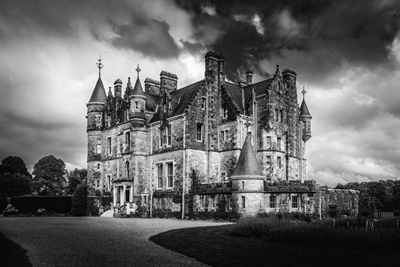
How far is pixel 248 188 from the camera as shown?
3194 cm

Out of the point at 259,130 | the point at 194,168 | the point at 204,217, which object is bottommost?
the point at 204,217

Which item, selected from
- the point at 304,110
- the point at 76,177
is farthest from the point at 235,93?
the point at 76,177

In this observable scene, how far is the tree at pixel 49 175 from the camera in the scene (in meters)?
81.1

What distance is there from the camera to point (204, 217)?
116 ft

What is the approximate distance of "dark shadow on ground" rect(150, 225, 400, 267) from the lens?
12.9 metres

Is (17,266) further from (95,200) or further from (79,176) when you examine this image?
(79,176)

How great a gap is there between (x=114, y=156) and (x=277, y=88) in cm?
2052

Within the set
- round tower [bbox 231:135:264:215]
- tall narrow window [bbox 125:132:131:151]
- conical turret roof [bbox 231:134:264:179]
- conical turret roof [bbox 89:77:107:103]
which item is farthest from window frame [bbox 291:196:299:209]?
conical turret roof [bbox 89:77:107:103]

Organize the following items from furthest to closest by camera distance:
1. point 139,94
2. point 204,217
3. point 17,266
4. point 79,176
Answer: point 79,176
point 139,94
point 204,217
point 17,266

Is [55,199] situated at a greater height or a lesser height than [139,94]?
lesser

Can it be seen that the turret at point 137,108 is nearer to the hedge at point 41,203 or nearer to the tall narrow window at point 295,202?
the hedge at point 41,203

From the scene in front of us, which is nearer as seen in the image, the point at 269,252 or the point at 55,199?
the point at 269,252

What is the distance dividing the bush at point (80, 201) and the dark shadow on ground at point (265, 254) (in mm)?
32288

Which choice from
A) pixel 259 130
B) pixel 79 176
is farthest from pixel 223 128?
pixel 79 176
